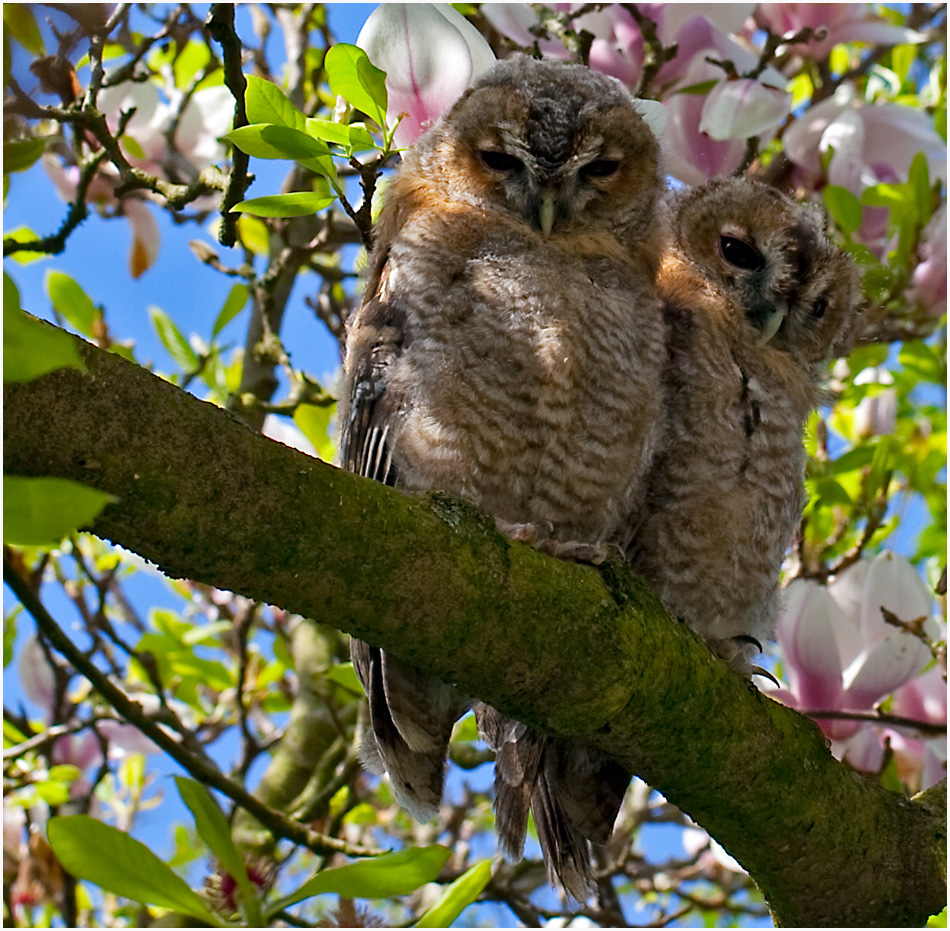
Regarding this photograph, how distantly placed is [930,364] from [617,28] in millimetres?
1056

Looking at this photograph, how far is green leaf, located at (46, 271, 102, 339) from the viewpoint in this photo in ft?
7.29

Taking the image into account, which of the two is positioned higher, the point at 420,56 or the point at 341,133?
the point at 420,56

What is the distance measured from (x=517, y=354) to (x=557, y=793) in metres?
0.71

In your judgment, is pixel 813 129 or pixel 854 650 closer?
pixel 854 650

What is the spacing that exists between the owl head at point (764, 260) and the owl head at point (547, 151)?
0.10 m

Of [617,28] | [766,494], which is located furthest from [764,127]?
[766,494]

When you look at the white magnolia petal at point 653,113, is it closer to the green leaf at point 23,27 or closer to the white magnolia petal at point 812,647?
the white magnolia petal at point 812,647

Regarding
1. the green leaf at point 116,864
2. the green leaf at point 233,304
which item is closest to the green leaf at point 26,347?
the green leaf at point 116,864

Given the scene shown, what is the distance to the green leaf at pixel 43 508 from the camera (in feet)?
1.83

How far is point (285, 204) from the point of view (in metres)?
1.34

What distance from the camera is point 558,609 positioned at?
3.91 ft

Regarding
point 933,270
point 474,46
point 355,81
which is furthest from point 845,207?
point 355,81

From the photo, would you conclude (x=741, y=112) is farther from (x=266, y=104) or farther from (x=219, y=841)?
(x=219, y=841)

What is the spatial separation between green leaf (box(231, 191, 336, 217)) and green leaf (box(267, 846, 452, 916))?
778 mm
